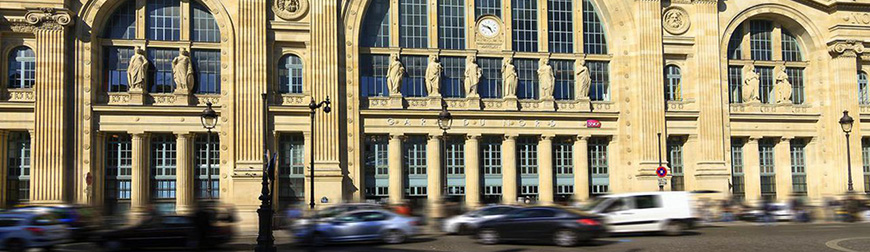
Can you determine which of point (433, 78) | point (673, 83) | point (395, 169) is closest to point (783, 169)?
point (673, 83)

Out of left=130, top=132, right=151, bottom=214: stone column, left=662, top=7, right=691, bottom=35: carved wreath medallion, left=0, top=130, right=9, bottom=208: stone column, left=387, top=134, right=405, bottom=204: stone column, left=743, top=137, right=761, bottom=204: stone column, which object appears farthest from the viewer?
left=743, top=137, right=761, bottom=204: stone column

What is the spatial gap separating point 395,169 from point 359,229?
17280mm

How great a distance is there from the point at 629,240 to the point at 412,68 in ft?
66.2

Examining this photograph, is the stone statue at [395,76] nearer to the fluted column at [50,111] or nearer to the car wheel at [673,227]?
the fluted column at [50,111]

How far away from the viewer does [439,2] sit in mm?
45969

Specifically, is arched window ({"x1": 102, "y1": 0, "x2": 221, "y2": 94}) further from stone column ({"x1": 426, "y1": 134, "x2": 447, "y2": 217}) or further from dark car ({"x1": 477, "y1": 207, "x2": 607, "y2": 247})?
dark car ({"x1": 477, "y1": 207, "x2": 607, "y2": 247})

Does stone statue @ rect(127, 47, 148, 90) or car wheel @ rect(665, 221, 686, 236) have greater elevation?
stone statue @ rect(127, 47, 148, 90)

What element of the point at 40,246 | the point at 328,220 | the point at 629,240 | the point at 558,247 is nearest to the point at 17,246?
the point at 40,246

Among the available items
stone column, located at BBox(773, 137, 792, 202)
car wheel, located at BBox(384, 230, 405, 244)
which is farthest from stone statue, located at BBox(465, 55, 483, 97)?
car wheel, located at BBox(384, 230, 405, 244)

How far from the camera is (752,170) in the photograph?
162ft

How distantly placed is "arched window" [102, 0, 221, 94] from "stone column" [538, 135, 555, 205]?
16.4m

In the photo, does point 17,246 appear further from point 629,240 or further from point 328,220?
point 629,240

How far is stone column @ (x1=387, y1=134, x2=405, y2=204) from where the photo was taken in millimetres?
44156

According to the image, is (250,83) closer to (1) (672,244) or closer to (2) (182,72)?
(2) (182,72)
